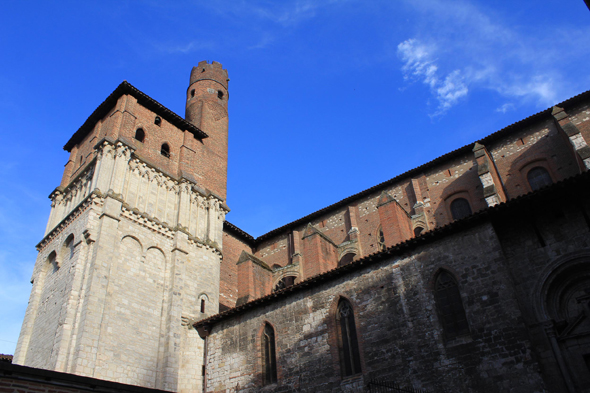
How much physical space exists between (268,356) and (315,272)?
6689 millimetres

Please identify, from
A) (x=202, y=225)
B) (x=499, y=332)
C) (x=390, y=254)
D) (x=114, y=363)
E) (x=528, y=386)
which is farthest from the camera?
(x=202, y=225)

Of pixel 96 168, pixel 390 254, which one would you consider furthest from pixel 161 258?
pixel 390 254

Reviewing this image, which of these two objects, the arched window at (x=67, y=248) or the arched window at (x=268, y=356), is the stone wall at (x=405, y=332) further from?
the arched window at (x=67, y=248)

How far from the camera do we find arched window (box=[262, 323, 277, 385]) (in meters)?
16.1

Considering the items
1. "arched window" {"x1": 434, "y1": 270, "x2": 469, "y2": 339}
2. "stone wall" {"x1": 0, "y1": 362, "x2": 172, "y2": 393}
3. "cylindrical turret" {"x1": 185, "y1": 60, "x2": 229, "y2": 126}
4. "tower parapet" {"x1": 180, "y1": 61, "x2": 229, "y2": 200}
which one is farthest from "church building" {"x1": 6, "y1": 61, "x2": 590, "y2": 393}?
"stone wall" {"x1": 0, "y1": 362, "x2": 172, "y2": 393}

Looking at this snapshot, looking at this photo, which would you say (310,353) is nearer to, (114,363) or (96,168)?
(114,363)

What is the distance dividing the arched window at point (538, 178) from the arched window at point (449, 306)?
9.79 m

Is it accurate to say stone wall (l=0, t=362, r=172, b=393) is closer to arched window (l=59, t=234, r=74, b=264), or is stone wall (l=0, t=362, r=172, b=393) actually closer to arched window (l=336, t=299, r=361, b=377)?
arched window (l=336, t=299, r=361, b=377)

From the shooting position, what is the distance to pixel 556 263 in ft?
40.9

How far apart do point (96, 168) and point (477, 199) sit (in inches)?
703

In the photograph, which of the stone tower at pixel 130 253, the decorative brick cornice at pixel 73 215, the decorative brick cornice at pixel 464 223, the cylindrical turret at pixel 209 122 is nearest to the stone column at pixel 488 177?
the decorative brick cornice at pixel 464 223

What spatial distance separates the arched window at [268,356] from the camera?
16.1m

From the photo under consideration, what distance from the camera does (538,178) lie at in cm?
2092

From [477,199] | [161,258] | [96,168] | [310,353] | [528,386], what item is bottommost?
[528,386]
